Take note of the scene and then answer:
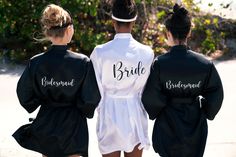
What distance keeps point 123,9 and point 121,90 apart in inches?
22.8

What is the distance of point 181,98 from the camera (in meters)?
4.00

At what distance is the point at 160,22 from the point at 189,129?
630 centimetres

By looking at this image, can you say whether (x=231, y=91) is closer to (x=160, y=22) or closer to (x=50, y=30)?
(x=160, y=22)

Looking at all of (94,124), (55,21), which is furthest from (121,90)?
(94,124)

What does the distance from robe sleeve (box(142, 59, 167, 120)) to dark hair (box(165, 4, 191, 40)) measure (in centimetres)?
24

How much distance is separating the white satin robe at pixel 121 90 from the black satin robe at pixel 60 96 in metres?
0.11

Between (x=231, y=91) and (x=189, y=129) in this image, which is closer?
(x=189, y=129)

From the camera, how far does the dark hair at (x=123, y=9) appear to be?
4.04 meters

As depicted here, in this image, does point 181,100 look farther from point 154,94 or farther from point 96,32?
point 96,32

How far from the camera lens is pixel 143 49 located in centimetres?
411

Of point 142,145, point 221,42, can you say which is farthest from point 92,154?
point 221,42

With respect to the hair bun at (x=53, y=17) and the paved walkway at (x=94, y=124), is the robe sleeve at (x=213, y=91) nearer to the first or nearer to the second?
the hair bun at (x=53, y=17)

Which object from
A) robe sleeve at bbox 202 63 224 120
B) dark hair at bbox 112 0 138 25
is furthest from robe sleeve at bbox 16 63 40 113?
robe sleeve at bbox 202 63 224 120

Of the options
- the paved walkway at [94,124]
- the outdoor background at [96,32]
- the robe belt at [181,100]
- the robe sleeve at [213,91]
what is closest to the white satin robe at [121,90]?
the robe belt at [181,100]
